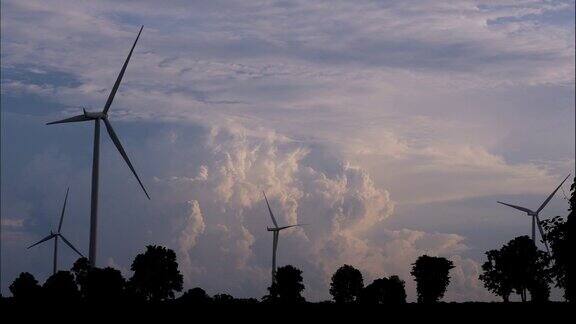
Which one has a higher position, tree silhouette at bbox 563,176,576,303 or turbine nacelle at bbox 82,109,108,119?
turbine nacelle at bbox 82,109,108,119

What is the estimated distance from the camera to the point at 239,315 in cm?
7538

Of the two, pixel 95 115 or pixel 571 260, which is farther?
pixel 95 115

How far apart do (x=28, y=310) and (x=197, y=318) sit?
16937 mm

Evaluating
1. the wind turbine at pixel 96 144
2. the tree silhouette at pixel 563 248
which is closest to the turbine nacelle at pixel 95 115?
the wind turbine at pixel 96 144

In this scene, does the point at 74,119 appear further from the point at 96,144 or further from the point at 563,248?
the point at 563,248

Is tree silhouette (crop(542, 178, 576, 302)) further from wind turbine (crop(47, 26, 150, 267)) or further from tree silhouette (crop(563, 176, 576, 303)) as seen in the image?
wind turbine (crop(47, 26, 150, 267))

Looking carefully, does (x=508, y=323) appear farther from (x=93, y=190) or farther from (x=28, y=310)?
(x=93, y=190)

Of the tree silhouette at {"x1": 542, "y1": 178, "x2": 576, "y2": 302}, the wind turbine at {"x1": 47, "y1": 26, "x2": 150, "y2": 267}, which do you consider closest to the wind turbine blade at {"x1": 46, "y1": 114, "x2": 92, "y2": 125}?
the wind turbine at {"x1": 47, "y1": 26, "x2": 150, "y2": 267}

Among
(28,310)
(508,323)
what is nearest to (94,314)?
(28,310)

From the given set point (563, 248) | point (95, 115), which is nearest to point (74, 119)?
point (95, 115)

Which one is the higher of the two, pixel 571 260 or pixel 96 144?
pixel 96 144

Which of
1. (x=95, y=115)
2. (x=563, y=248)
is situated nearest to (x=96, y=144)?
(x=95, y=115)

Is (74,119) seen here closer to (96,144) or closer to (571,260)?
(96,144)

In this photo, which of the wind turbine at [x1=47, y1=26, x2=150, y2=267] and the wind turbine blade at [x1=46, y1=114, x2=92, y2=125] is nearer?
the wind turbine at [x1=47, y1=26, x2=150, y2=267]
